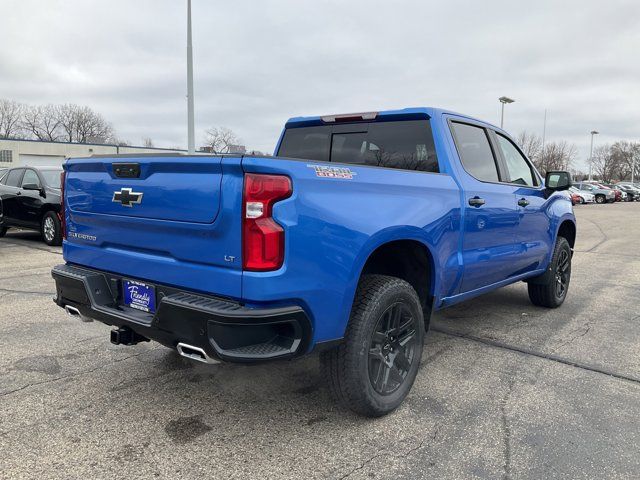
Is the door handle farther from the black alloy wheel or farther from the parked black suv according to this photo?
the parked black suv

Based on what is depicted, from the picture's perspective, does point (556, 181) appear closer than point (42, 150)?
Yes

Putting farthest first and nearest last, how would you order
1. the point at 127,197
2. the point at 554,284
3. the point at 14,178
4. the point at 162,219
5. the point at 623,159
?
the point at 623,159, the point at 14,178, the point at 554,284, the point at 127,197, the point at 162,219

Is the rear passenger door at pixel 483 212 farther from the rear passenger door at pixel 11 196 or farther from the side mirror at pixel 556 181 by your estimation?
the rear passenger door at pixel 11 196

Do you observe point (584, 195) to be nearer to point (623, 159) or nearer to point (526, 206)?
point (526, 206)

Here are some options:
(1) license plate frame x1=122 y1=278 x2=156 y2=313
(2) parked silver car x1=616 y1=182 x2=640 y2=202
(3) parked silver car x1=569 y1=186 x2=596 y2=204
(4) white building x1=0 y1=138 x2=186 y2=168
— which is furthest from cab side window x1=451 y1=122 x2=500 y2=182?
(2) parked silver car x1=616 y1=182 x2=640 y2=202

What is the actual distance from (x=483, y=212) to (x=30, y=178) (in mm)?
9741

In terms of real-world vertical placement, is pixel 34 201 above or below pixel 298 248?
below

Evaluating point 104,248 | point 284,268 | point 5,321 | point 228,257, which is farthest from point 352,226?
point 5,321

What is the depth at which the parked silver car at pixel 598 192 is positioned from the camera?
40594 mm

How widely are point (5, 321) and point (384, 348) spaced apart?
3.91 meters

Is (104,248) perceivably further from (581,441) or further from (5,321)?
(581,441)

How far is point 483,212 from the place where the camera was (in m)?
4.00

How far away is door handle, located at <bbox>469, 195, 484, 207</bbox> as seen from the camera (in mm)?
3829

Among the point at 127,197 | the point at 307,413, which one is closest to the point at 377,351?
the point at 307,413
